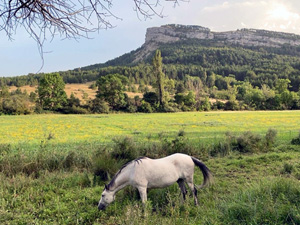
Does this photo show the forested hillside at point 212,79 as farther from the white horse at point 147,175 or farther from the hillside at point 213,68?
the white horse at point 147,175

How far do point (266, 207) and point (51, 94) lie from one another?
68116 mm

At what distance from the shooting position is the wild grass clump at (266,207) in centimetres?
402

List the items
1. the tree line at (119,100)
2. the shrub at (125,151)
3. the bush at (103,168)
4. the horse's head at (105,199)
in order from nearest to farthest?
the horse's head at (105,199) < the bush at (103,168) < the shrub at (125,151) < the tree line at (119,100)

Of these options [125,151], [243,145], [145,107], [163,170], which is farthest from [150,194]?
[145,107]

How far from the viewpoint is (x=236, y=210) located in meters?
4.41

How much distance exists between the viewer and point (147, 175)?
565 cm

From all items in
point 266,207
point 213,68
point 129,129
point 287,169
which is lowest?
point 129,129

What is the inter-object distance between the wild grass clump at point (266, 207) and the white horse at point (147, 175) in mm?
1436

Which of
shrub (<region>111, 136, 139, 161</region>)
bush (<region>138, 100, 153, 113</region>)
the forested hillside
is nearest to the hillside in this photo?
the forested hillside

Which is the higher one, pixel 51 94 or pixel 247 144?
pixel 51 94

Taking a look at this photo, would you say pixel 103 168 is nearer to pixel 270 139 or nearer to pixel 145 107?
pixel 270 139

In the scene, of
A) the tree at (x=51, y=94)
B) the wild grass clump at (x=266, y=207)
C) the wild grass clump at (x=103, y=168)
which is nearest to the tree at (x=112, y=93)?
the tree at (x=51, y=94)

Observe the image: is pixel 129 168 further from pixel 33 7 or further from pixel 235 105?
pixel 235 105

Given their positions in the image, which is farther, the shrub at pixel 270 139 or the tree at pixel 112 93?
the tree at pixel 112 93
